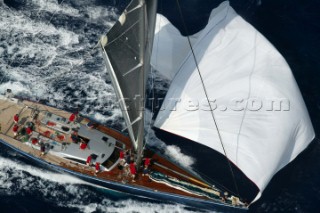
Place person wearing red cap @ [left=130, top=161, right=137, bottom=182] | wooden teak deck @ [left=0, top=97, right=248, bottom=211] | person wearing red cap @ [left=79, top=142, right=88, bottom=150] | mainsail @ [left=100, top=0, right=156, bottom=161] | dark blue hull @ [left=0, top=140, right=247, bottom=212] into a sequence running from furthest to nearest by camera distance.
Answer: person wearing red cap @ [left=79, top=142, right=88, bottom=150] < wooden teak deck @ [left=0, top=97, right=248, bottom=211] < person wearing red cap @ [left=130, top=161, right=137, bottom=182] < dark blue hull @ [left=0, top=140, right=247, bottom=212] < mainsail @ [left=100, top=0, right=156, bottom=161]

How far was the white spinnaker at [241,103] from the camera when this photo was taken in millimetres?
19312

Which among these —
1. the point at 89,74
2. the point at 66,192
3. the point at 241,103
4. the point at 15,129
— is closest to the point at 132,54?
the point at 241,103

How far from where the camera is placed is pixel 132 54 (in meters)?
17.3

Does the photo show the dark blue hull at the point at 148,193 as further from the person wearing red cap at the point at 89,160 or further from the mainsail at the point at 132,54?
the mainsail at the point at 132,54

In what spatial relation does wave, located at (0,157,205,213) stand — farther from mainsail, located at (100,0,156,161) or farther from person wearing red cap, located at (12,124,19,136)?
mainsail, located at (100,0,156,161)

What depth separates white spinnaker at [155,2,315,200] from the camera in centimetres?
1931

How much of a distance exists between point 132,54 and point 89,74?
11.3 meters

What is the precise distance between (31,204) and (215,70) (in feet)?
38.6

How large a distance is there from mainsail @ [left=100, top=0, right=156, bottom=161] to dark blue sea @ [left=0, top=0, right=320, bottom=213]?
6.16 m

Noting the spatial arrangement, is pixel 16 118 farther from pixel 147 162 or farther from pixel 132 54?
pixel 132 54

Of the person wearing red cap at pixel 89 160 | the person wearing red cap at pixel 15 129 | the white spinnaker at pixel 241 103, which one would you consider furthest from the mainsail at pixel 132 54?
the person wearing red cap at pixel 15 129

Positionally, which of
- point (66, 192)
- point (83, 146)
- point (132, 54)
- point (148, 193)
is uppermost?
point (132, 54)

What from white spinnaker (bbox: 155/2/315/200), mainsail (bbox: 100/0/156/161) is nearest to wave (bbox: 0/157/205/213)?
white spinnaker (bbox: 155/2/315/200)

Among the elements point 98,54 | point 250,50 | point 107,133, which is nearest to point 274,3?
Result: point 250,50
